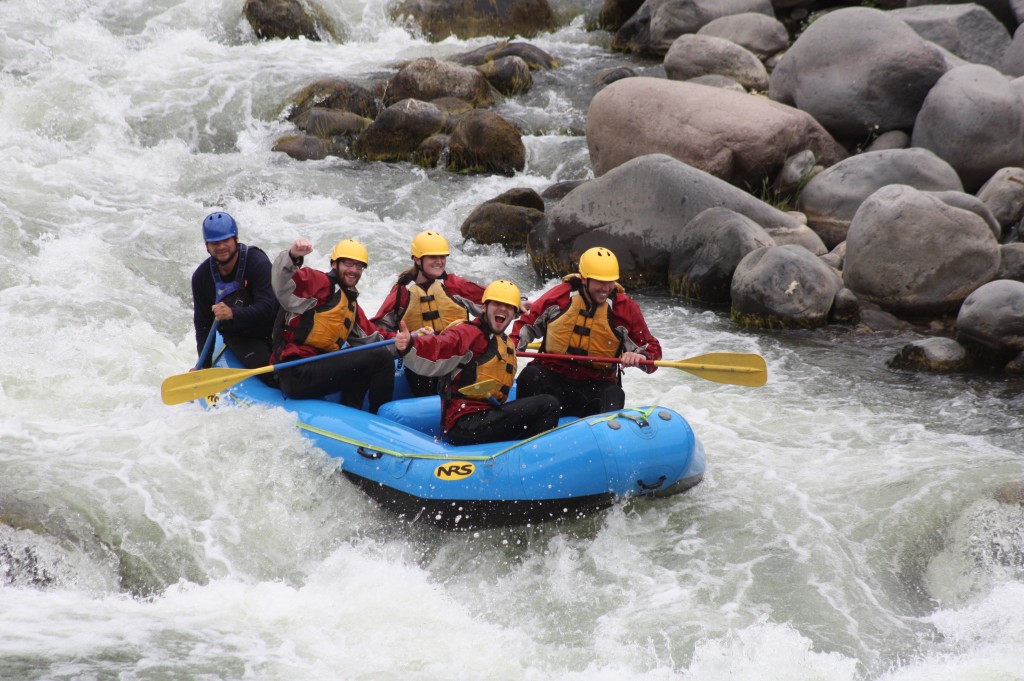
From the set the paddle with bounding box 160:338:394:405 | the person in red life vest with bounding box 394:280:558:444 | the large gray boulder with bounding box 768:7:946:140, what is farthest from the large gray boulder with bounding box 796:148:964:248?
the paddle with bounding box 160:338:394:405

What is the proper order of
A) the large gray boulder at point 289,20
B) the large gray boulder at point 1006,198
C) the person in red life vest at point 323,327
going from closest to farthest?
the person in red life vest at point 323,327 < the large gray boulder at point 1006,198 < the large gray boulder at point 289,20

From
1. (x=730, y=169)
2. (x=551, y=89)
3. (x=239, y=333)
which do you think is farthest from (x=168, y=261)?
(x=551, y=89)

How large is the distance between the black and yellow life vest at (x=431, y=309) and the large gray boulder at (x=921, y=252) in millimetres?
3802

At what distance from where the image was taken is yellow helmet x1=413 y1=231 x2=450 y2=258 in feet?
19.7

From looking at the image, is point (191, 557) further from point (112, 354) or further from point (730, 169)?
point (730, 169)

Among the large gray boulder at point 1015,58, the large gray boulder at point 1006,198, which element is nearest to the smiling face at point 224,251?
the large gray boulder at point 1006,198

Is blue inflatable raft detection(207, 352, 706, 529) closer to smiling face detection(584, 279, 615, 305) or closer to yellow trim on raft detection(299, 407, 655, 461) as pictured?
yellow trim on raft detection(299, 407, 655, 461)

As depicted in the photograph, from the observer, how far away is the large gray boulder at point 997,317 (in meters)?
7.27

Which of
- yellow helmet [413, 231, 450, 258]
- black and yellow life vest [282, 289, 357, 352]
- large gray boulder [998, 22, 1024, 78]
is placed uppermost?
large gray boulder [998, 22, 1024, 78]

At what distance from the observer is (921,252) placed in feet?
26.7

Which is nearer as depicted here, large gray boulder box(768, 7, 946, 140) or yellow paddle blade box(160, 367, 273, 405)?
yellow paddle blade box(160, 367, 273, 405)

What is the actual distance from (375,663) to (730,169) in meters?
6.75

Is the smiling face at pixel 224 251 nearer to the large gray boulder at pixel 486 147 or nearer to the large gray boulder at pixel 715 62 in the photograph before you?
the large gray boulder at pixel 486 147

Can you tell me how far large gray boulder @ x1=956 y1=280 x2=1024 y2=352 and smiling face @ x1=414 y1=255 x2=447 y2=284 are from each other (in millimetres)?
3851
